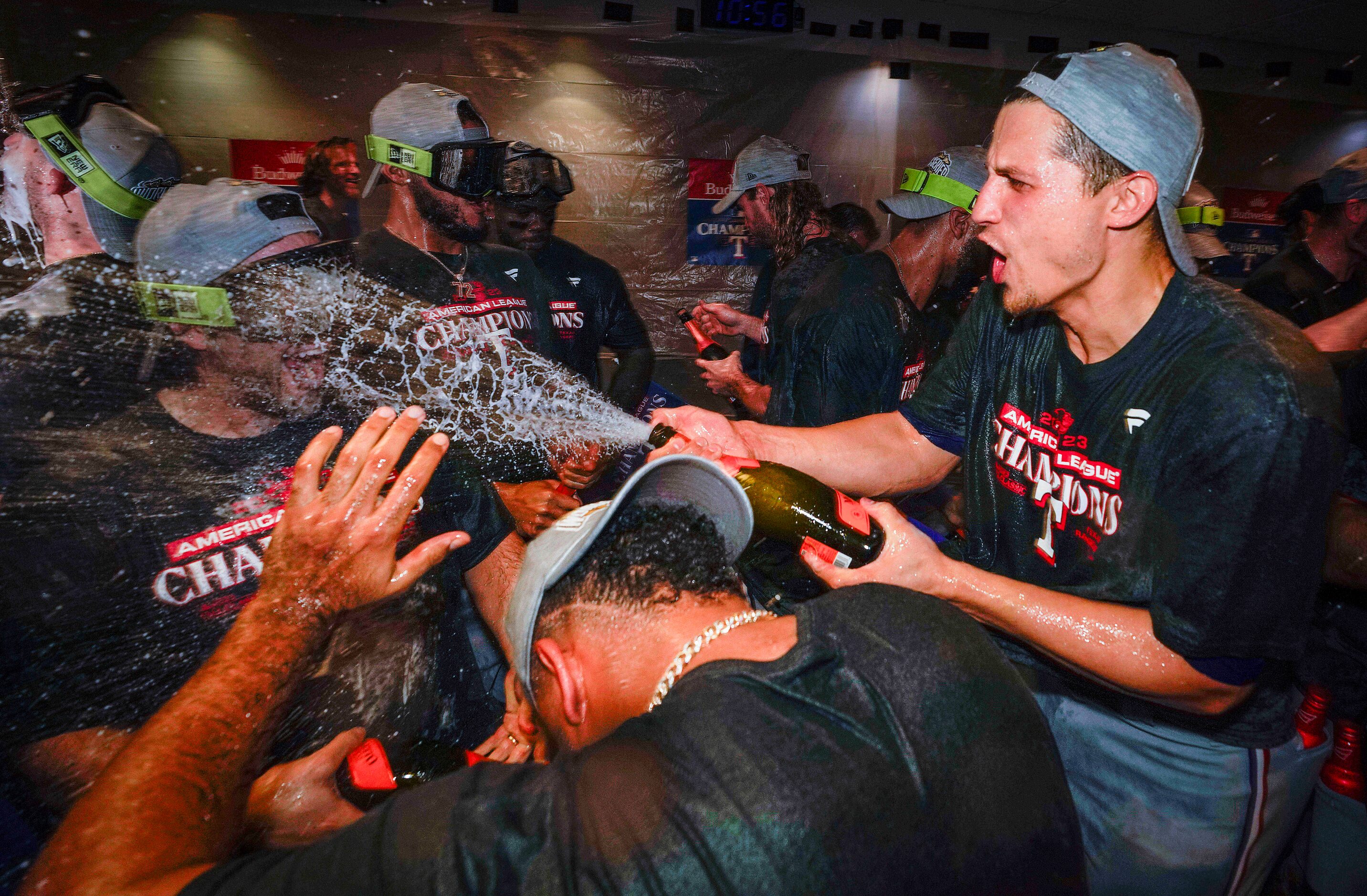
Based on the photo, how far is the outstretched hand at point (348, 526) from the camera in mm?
1451

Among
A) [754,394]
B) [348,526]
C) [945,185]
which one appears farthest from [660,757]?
[945,185]

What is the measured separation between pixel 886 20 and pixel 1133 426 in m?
7.28

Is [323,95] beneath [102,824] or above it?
above

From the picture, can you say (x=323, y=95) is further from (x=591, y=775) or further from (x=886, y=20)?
(x=591, y=775)

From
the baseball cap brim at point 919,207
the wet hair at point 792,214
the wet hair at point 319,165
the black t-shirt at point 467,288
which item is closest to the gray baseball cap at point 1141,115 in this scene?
the baseball cap brim at point 919,207

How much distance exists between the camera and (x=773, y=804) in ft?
2.91

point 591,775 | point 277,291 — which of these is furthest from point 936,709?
point 277,291

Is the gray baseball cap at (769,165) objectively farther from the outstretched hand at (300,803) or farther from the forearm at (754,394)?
the outstretched hand at (300,803)

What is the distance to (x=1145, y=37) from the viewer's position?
8266 millimetres

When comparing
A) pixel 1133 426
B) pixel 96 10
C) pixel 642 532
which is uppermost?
pixel 96 10

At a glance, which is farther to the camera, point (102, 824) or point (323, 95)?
point (323, 95)

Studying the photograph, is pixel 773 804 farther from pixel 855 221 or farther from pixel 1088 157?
pixel 855 221

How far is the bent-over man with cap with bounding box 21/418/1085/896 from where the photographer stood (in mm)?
869

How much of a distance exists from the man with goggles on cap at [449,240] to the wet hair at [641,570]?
5.83ft
